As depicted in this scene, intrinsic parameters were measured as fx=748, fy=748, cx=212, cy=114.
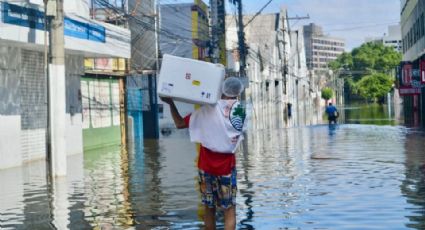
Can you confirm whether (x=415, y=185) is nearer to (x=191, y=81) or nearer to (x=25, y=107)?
(x=191, y=81)

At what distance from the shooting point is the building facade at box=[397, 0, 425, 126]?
145ft

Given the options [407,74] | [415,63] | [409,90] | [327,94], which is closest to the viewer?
[409,90]

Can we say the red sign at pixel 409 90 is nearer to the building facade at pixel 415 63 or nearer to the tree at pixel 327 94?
the building facade at pixel 415 63

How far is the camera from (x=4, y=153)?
19.0 m

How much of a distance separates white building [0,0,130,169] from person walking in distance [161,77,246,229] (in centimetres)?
1079

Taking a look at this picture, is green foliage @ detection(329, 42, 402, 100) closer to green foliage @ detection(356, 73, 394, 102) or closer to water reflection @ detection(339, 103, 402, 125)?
green foliage @ detection(356, 73, 394, 102)

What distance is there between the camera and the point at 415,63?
50.9m

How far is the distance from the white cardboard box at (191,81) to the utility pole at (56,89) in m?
8.53

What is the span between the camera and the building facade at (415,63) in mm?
44312

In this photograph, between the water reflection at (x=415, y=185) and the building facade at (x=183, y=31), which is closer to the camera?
the water reflection at (x=415, y=185)

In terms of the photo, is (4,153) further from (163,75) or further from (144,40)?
(144,40)

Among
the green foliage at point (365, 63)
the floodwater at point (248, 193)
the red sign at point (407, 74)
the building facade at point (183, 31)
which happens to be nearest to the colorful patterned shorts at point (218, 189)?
the floodwater at point (248, 193)

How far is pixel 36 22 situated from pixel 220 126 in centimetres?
1212

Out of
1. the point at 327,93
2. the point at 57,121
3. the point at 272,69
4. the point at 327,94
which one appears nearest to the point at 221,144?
the point at 57,121
